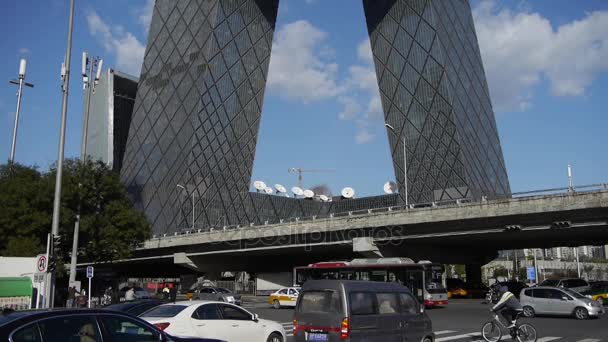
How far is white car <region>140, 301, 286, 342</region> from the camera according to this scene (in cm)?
1258

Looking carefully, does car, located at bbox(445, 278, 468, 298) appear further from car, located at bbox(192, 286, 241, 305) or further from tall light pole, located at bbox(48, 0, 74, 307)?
tall light pole, located at bbox(48, 0, 74, 307)

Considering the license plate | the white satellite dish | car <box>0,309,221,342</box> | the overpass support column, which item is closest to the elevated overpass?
the overpass support column

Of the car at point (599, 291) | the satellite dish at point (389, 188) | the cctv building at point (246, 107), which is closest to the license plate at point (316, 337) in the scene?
the car at point (599, 291)

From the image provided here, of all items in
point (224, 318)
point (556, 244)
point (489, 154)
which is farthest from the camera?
point (489, 154)

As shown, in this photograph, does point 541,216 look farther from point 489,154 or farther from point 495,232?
point 489,154

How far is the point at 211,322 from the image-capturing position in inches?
508

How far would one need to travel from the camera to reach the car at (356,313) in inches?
477

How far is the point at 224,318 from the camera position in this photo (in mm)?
13234

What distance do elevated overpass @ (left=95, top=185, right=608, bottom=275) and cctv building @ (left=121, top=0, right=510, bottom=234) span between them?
73.2ft

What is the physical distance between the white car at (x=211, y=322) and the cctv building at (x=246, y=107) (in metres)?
78.2

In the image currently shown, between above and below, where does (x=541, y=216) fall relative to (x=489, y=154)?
below

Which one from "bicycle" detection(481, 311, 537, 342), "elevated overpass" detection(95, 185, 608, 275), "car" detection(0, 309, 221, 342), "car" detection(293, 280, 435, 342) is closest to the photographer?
"car" detection(0, 309, 221, 342)

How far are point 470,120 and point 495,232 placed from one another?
5771cm

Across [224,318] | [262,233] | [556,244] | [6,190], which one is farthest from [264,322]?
[556,244]
